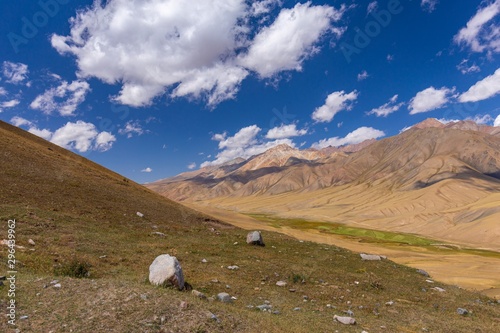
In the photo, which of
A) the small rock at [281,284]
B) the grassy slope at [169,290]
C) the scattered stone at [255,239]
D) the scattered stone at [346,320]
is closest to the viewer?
the grassy slope at [169,290]

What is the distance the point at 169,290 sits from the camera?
535 inches

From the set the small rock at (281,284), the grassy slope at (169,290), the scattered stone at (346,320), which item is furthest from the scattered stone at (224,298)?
the small rock at (281,284)

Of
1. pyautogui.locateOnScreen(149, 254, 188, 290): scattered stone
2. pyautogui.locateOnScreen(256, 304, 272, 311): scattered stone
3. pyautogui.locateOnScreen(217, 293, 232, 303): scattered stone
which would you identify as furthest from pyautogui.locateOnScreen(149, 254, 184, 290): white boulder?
pyautogui.locateOnScreen(256, 304, 272, 311): scattered stone

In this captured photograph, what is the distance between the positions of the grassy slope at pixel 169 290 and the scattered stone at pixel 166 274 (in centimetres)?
65

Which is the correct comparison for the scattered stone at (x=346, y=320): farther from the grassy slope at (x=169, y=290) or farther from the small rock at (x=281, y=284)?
the small rock at (x=281, y=284)

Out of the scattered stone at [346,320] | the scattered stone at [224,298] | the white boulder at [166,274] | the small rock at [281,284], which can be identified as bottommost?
the scattered stone at [346,320]

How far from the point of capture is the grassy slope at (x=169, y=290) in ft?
35.0

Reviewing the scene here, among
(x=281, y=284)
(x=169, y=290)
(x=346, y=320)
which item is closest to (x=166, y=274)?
(x=169, y=290)

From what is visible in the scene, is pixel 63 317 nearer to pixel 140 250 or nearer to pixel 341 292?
pixel 140 250

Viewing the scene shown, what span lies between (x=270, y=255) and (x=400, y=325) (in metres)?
13.9

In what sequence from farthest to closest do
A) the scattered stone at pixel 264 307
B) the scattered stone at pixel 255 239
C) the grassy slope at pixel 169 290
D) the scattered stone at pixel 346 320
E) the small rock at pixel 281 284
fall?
the scattered stone at pixel 255 239 < the small rock at pixel 281 284 < the scattered stone at pixel 264 307 < the scattered stone at pixel 346 320 < the grassy slope at pixel 169 290

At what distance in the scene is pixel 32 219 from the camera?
2456 cm

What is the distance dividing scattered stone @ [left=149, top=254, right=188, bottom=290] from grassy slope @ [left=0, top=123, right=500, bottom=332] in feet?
2.14

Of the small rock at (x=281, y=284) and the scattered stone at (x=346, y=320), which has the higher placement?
the small rock at (x=281, y=284)
